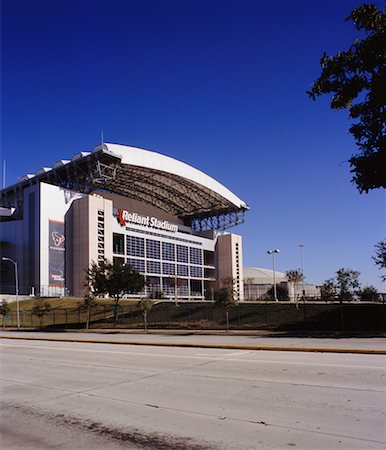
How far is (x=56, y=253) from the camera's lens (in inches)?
3231

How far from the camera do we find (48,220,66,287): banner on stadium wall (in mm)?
80688

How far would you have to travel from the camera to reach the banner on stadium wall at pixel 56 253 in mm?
80688

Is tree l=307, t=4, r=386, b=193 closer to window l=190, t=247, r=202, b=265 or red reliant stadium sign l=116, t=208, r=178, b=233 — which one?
red reliant stadium sign l=116, t=208, r=178, b=233

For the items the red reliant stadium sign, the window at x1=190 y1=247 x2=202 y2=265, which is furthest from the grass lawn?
the window at x1=190 y1=247 x2=202 y2=265

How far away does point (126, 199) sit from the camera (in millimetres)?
107812

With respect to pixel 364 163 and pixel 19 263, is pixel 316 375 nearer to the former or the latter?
pixel 364 163

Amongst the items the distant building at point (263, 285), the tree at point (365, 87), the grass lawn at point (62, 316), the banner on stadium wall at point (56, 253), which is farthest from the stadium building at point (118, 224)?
the tree at point (365, 87)

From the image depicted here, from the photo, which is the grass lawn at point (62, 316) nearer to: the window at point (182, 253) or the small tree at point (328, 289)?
the small tree at point (328, 289)

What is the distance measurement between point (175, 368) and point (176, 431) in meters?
6.99

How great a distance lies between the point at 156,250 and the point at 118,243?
9.64 meters

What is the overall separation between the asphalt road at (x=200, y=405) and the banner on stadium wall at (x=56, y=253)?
2666 inches

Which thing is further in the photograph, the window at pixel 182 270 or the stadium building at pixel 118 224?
the window at pixel 182 270

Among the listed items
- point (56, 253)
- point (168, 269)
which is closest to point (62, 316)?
point (56, 253)

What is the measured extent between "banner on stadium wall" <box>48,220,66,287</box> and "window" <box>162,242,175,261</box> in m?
23.6
